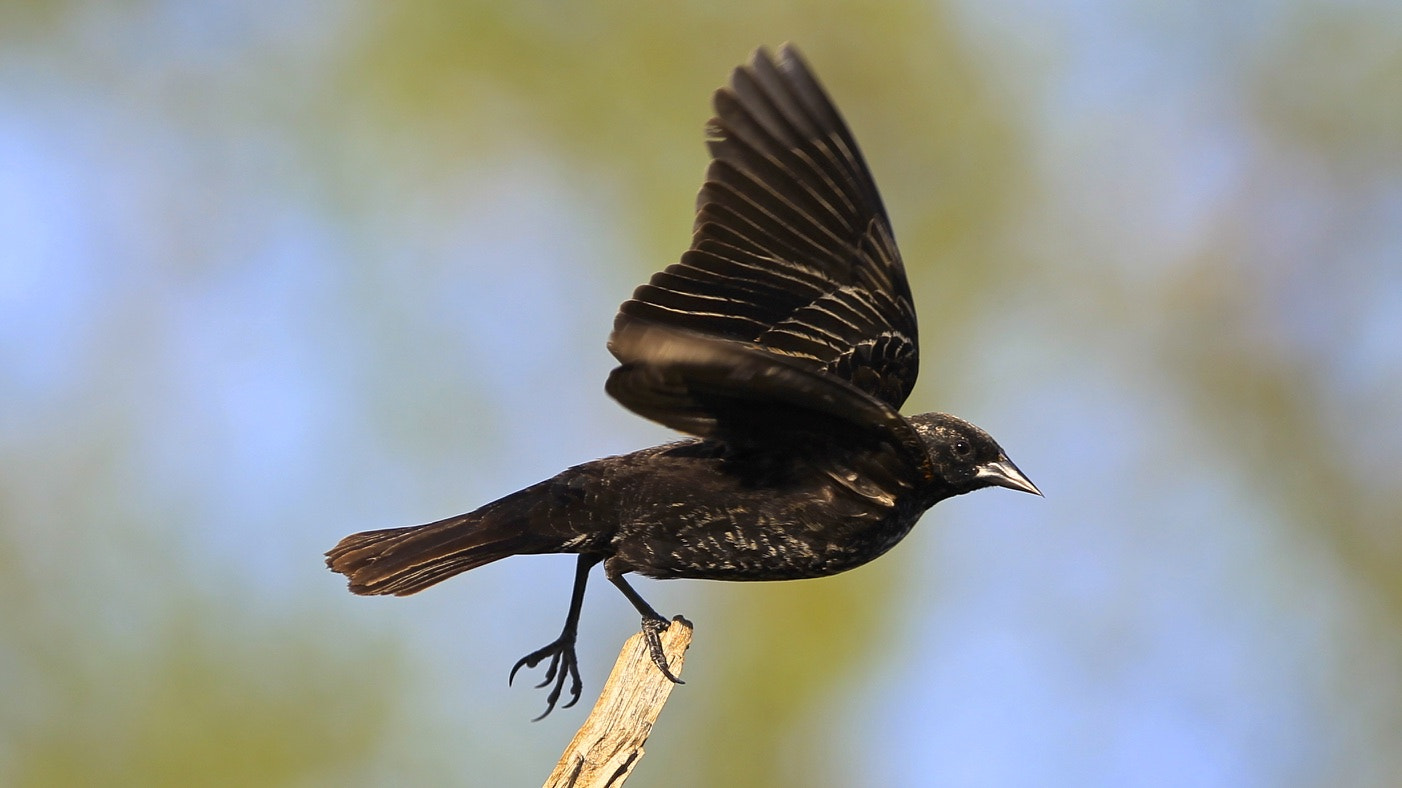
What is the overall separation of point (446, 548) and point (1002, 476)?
1902 millimetres

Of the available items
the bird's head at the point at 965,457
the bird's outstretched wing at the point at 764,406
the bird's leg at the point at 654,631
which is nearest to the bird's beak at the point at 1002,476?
the bird's head at the point at 965,457

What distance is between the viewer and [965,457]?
15.6 ft

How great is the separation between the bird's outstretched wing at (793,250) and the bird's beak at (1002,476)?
0.39m

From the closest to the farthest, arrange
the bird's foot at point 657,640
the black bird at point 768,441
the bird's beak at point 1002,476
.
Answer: the bird's foot at point 657,640, the black bird at point 768,441, the bird's beak at point 1002,476

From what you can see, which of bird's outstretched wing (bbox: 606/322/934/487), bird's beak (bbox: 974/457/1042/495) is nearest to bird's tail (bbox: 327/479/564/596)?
bird's outstretched wing (bbox: 606/322/934/487)

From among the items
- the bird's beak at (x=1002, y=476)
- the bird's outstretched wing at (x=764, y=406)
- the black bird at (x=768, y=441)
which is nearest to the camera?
the bird's outstretched wing at (x=764, y=406)

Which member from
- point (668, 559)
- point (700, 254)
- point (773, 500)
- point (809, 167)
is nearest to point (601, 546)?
point (668, 559)

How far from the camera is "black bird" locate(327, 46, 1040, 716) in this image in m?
4.56

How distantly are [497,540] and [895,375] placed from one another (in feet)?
4.85

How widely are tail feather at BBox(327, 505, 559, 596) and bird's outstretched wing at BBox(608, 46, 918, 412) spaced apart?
34.4 inches

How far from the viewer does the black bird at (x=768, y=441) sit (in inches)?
180

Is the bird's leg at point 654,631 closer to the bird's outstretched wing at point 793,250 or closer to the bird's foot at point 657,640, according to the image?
the bird's foot at point 657,640

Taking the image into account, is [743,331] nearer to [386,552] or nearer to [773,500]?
[773,500]

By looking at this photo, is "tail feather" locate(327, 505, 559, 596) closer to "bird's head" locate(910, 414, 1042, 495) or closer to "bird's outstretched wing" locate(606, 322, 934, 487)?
"bird's outstretched wing" locate(606, 322, 934, 487)
